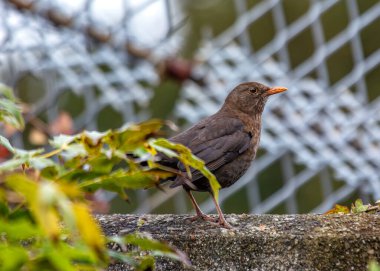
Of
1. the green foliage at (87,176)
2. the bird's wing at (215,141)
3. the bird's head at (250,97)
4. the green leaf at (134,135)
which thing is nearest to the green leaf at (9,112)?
the green foliage at (87,176)

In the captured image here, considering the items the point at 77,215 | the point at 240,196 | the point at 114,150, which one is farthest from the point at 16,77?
the point at 240,196

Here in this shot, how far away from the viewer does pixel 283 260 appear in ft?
7.90

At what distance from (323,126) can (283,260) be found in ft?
11.5

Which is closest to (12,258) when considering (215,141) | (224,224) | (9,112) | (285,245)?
(9,112)

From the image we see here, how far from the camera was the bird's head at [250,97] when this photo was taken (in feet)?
16.1

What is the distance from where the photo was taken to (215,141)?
4.18 m

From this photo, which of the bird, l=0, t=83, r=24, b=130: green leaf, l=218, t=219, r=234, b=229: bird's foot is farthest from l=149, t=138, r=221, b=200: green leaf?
the bird

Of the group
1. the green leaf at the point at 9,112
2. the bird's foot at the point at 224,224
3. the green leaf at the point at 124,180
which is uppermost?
the green leaf at the point at 9,112

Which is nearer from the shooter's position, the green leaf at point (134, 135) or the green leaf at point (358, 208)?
the green leaf at point (134, 135)

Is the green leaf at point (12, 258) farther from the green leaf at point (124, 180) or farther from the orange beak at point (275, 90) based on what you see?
the orange beak at point (275, 90)

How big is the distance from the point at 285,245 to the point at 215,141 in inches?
69.8

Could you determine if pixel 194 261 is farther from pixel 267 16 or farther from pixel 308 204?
pixel 267 16

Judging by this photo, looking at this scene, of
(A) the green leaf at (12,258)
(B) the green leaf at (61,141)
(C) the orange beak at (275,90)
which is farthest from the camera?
(C) the orange beak at (275,90)

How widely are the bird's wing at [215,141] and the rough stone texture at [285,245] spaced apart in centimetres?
148
